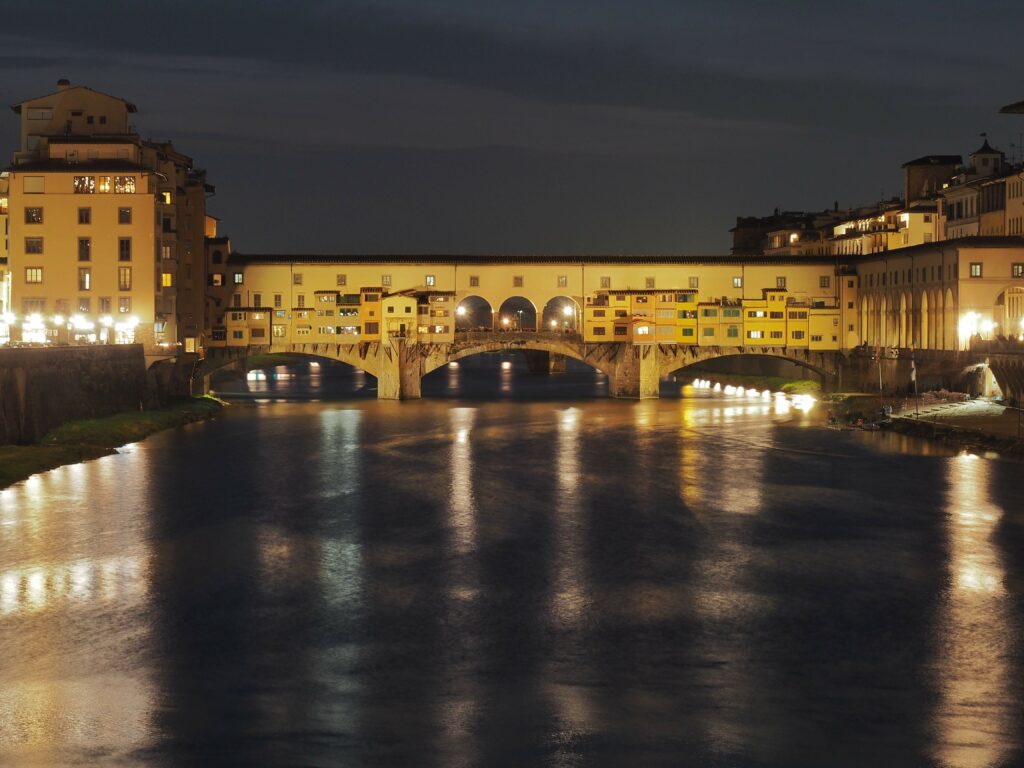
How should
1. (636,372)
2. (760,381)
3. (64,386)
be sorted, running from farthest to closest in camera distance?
(760,381)
(636,372)
(64,386)

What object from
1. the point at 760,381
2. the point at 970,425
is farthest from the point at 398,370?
the point at 970,425

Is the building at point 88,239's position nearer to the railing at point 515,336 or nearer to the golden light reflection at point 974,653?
the railing at point 515,336

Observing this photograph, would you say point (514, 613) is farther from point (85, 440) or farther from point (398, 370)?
point (398, 370)

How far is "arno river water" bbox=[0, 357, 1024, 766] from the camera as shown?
1677 cm

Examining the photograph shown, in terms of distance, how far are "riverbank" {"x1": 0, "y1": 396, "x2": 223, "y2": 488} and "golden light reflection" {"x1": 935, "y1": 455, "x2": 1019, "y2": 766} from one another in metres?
26.3

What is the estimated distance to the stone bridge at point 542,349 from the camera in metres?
78.2

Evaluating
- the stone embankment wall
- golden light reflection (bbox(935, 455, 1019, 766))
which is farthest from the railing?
golden light reflection (bbox(935, 455, 1019, 766))

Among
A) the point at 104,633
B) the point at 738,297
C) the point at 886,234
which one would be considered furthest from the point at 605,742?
the point at 886,234

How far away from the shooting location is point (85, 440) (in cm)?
4775

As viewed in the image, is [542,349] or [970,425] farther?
[542,349]

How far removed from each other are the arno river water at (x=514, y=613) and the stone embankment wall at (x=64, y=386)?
144 inches

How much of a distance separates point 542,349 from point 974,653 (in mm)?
59451

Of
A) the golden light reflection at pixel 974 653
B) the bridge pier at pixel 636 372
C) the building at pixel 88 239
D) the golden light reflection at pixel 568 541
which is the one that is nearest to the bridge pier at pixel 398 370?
the bridge pier at pixel 636 372

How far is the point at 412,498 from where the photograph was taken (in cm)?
3738
